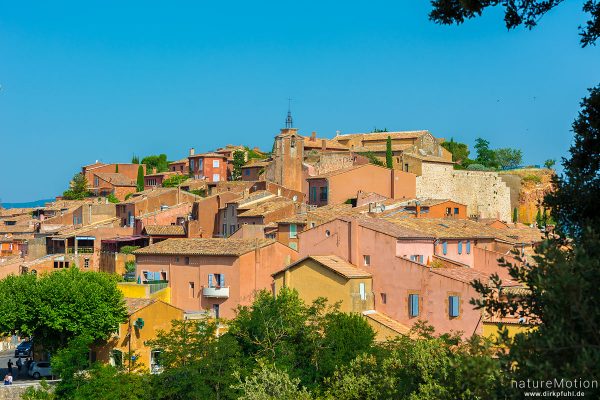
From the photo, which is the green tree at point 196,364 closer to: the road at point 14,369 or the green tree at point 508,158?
the road at point 14,369

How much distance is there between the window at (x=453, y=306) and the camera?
1468 inches

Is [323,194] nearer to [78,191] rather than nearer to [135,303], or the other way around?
[135,303]

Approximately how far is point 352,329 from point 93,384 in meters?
9.54

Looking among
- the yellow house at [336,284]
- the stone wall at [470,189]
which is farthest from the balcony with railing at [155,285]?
the stone wall at [470,189]

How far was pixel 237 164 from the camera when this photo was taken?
85750 mm

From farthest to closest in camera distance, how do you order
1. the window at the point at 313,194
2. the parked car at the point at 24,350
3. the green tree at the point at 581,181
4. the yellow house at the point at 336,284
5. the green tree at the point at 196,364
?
the window at the point at 313,194 < the parked car at the point at 24,350 < the yellow house at the point at 336,284 < the green tree at the point at 196,364 < the green tree at the point at 581,181

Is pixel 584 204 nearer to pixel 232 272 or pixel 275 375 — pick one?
pixel 275 375

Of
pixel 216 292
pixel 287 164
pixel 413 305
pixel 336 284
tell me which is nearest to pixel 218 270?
pixel 216 292

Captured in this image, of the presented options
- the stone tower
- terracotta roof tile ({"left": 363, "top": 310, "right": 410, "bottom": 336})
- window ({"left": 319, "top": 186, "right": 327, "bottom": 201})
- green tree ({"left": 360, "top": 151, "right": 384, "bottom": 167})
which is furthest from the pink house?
green tree ({"left": 360, "top": 151, "right": 384, "bottom": 167})

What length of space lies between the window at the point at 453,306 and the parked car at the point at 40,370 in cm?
1747

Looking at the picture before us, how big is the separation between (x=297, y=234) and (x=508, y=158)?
56.2 m

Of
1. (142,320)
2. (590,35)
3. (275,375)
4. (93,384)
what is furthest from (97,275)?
(590,35)

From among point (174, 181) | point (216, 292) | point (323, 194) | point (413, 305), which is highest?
point (174, 181)

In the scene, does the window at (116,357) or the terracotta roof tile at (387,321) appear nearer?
the terracotta roof tile at (387,321)
